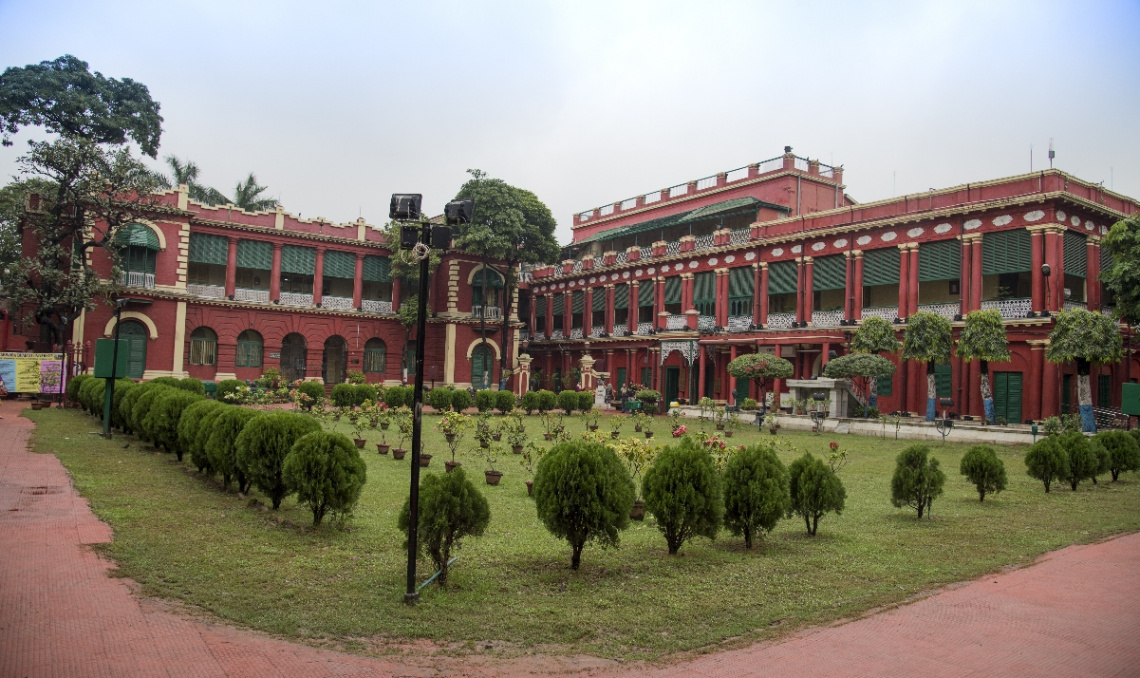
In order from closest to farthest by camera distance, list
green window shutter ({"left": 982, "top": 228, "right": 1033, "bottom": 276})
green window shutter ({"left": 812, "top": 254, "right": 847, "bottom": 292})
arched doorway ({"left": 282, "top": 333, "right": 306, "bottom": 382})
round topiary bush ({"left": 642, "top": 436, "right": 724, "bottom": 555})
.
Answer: round topiary bush ({"left": 642, "top": 436, "right": 724, "bottom": 555}), green window shutter ({"left": 982, "top": 228, "right": 1033, "bottom": 276}), green window shutter ({"left": 812, "top": 254, "right": 847, "bottom": 292}), arched doorway ({"left": 282, "top": 333, "right": 306, "bottom": 382})

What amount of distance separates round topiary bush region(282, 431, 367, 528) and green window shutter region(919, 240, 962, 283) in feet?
74.9

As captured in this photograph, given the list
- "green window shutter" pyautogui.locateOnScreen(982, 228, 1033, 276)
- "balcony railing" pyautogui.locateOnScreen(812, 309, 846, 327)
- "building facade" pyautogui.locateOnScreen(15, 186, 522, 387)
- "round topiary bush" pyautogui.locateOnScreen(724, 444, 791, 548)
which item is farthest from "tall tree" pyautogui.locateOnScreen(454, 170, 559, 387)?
"round topiary bush" pyautogui.locateOnScreen(724, 444, 791, 548)

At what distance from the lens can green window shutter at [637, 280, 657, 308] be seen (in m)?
37.1

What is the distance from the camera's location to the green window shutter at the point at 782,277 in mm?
30328

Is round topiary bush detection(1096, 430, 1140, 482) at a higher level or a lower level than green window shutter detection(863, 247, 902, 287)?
lower

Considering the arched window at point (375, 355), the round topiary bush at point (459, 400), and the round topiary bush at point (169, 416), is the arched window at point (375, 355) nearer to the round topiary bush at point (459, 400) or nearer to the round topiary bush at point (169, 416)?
the round topiary bush at point (459, 400)

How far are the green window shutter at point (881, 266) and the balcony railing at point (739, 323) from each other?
5.30 metres


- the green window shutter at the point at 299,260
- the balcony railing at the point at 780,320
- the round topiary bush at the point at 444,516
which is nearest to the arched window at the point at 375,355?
the green window shutter at the point at 299,260

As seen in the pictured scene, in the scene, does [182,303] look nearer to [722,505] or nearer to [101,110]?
[101,110]

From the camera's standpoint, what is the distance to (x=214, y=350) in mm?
33406

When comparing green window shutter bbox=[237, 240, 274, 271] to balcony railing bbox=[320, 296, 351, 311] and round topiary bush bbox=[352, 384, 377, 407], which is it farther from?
round topiary bush bbox=[352, 384, 377, 407]

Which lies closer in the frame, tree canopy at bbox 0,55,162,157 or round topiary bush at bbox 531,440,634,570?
round topiary bush at bbox 531,440,634,570

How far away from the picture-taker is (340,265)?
3691 cm

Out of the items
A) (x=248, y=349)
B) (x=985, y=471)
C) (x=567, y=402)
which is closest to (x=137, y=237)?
(x=248, y=349)
